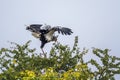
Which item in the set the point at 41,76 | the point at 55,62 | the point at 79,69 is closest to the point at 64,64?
the point at 55,62

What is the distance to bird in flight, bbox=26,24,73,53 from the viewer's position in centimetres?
2145

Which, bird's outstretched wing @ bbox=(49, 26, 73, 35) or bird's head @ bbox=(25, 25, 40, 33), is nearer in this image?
bird's outstretched wing @ bbox=(49, 26, 73, 35)

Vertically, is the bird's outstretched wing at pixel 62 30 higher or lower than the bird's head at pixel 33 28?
lower

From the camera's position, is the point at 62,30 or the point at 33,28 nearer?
the point at 62,30

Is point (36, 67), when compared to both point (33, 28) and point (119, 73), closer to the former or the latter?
point (33, 28)

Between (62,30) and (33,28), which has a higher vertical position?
(33,28)

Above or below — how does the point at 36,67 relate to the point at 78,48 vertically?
below

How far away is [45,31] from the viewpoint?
22.1 m

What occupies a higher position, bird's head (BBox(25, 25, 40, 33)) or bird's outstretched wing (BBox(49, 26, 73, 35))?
bird's head (BBox(25, 25, 40, 33))

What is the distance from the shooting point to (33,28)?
22578mm

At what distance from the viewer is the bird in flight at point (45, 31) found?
21453mm

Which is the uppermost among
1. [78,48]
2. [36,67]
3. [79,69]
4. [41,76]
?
[78,48]

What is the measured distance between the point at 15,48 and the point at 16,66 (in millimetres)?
1205

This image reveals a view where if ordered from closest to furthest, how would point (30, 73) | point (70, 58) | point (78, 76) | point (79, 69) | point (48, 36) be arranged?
point (30, 73), point (78, 76), point (79, 69), point (48, 36), point (70, 58)
